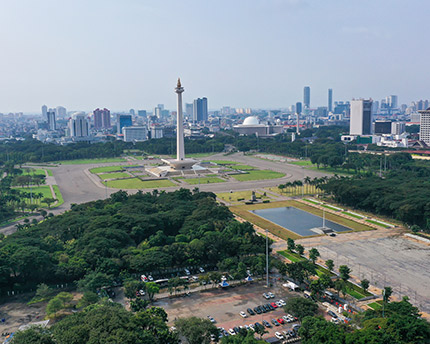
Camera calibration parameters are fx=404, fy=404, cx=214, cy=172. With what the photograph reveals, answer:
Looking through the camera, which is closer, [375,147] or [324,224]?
[324,224]

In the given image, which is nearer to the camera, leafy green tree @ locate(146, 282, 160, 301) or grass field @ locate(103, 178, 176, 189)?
leafy green tree @ locate(146, 282, 160, 301)

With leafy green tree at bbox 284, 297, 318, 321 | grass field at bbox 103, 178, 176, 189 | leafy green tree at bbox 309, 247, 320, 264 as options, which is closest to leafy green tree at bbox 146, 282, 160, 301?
leafy green tree at bbox 284, 297, 318, 321

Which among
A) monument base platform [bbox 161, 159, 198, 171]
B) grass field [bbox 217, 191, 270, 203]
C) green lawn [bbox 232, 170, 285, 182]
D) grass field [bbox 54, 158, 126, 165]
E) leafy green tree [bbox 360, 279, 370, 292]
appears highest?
monument base platform [bbox 161, 159, 198, 171]

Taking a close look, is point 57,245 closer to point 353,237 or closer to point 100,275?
point 100,275

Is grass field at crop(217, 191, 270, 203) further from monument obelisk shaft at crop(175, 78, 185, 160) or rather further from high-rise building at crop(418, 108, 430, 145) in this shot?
high-rise building at crop(418, 108, 430, 145)

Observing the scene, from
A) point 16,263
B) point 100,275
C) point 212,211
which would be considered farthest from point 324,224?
point 16,263

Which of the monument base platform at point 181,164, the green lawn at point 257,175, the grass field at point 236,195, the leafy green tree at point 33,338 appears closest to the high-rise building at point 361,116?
the green lawn at point 257,175
